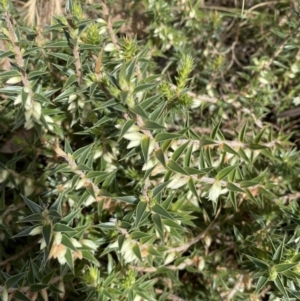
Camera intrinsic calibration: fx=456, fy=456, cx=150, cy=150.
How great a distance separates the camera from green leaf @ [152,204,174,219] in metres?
1.49

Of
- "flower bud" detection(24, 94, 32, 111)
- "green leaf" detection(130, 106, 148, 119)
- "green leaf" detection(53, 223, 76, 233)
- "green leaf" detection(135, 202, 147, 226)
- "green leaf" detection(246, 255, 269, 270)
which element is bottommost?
"green leaf" detection(246, 255, 269, 270)

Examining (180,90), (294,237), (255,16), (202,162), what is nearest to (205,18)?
(255,16)

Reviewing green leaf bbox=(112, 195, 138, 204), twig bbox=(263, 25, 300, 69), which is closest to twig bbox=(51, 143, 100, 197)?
green leaf bbox=(112, 195, 138, 204)

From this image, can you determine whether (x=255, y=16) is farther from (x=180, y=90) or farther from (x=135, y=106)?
(x=135, y=106)

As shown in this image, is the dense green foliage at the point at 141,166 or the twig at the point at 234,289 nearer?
the dense green foliage at the point at 141,166

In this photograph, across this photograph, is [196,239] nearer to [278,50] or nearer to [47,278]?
[47,278]

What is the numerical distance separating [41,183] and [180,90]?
693mm

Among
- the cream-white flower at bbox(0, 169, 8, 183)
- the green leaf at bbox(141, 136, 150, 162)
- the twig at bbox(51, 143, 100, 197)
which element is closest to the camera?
the green leaf at bbox(141, 136, 150, 162)

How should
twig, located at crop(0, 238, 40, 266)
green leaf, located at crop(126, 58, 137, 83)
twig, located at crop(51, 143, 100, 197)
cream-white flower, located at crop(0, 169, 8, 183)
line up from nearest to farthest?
green leaf, located at crop(126, 58, 137, 83) < twig, located at crop(51, 143, 100, 197) < cream-white flower, located at crop(0, 169, 8, 183) < twig, located at crop(0, 238, 40, 266)

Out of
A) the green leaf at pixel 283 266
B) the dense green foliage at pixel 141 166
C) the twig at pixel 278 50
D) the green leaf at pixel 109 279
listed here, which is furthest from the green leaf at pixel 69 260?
the twig at pixel 278 50

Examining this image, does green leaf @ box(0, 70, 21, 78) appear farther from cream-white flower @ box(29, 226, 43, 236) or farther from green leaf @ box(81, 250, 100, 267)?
green leaf @ box(81, 250, 100, 267)

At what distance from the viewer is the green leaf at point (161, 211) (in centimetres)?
149

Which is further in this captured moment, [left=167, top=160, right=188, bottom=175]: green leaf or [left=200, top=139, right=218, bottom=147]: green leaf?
[left=200, top=139, right=218, bottom=147]: green leaf

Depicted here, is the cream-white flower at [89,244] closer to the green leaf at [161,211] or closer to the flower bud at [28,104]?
the green leaf at [161,211]
